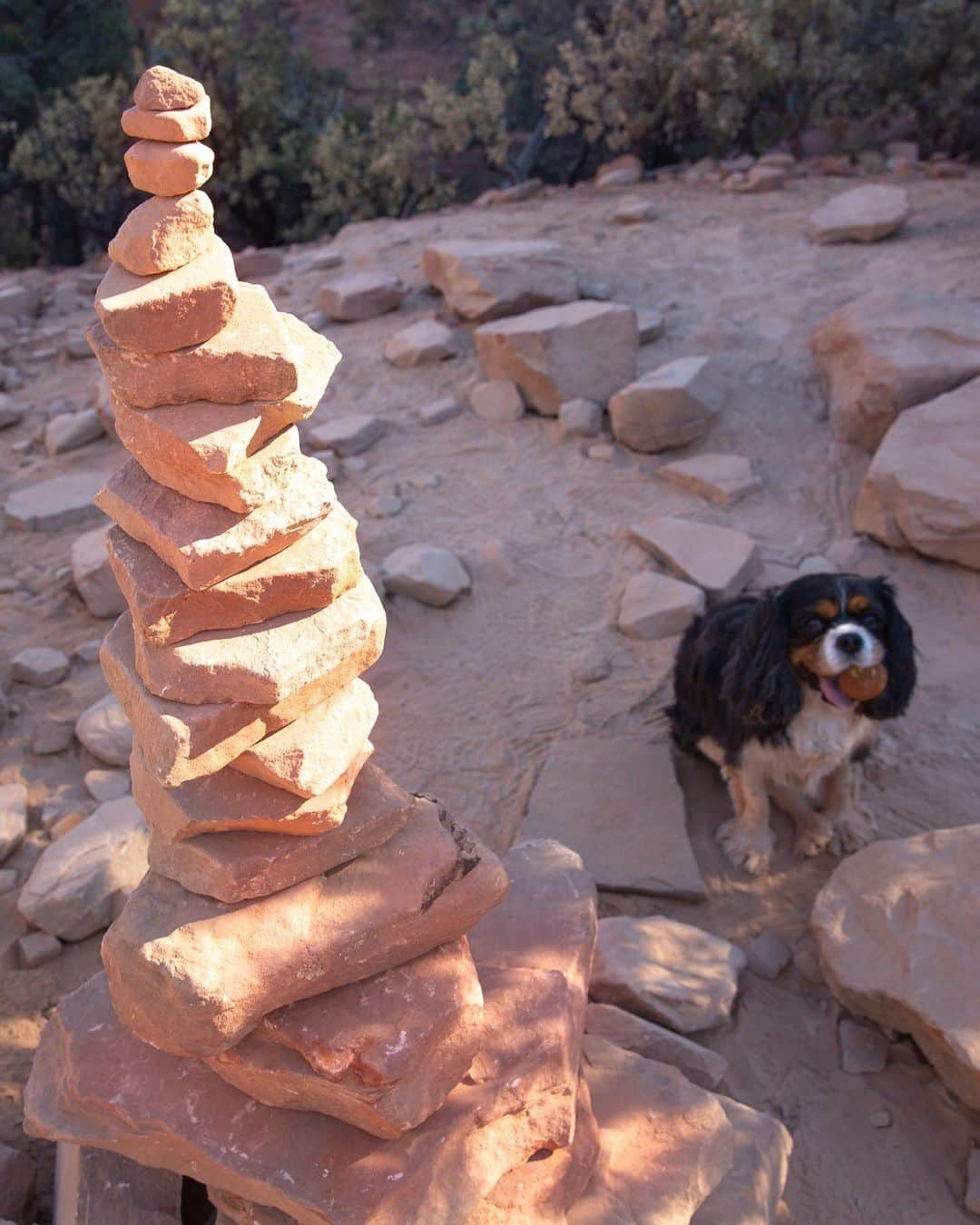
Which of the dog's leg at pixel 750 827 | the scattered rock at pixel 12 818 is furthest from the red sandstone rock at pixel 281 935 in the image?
the scattered rock at pixel 12 818

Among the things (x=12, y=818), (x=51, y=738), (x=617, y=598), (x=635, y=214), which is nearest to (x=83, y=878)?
(x=12, y=818)

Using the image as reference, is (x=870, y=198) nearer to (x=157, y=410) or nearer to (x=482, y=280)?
(x=482, y=280)

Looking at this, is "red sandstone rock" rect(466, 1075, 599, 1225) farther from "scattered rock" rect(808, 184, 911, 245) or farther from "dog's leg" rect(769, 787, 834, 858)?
"scattered rock" rect(808, 184, 911, 245)

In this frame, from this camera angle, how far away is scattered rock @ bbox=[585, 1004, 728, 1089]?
3.59 metres

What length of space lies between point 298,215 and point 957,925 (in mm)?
13414

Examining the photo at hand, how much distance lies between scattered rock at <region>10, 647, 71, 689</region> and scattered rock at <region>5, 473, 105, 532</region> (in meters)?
1.74

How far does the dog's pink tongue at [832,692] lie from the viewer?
4.12 meters

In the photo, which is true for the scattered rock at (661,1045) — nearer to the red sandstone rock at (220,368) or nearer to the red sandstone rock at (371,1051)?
the red sandstone rock at (371,1051)

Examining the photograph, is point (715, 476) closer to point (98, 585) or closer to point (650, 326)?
point (650, 326)

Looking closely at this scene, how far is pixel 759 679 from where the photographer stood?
4121 millimetres

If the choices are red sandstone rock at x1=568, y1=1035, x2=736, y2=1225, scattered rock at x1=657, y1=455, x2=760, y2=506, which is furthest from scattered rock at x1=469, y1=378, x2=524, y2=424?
red sandstone rock at x1=568, y1=1035, x2=736, y2=1225

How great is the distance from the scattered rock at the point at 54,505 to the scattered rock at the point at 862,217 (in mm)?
6528

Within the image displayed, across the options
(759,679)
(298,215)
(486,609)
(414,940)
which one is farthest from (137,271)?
(298,215)

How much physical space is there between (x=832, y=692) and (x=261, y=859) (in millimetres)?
2465
